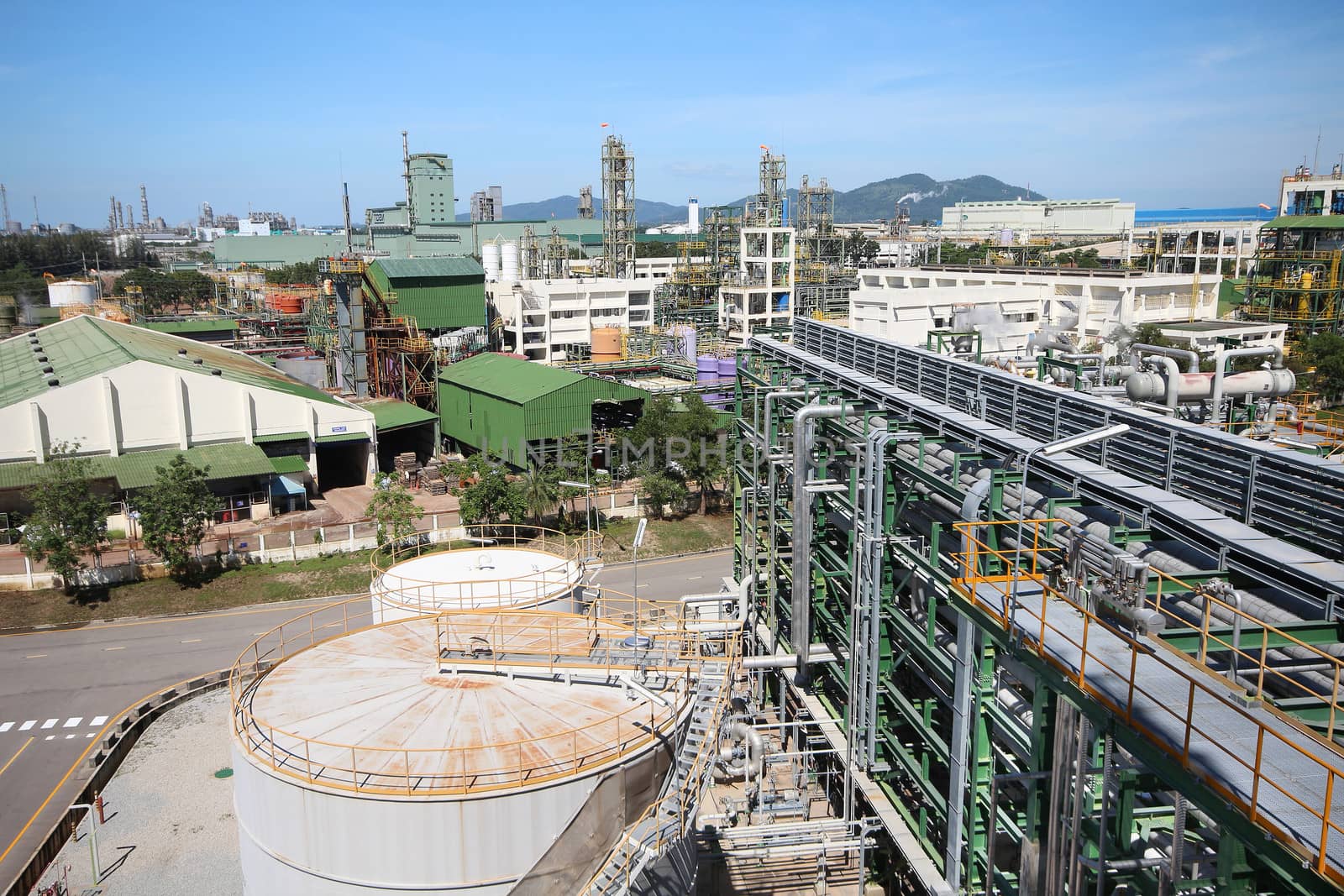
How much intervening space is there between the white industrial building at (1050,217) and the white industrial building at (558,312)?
7693cm

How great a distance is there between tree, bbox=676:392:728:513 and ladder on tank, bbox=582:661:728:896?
2365cm

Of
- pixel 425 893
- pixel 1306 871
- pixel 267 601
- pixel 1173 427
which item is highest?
pixel 1173 427

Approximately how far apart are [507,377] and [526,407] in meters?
4.49

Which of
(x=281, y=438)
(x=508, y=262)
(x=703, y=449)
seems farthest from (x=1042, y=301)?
(x=508, y=262)

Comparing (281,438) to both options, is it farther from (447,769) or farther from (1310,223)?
(1310,223)

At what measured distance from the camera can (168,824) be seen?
58.3ft

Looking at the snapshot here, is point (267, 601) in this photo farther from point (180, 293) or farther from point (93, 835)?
point (180, 293)

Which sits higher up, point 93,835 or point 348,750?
point 348,750

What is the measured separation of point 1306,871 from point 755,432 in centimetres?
1547

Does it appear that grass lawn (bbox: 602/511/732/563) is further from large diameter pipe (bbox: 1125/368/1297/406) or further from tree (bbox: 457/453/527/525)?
large diameter pipe (bbox: 1125/368/1297/406)

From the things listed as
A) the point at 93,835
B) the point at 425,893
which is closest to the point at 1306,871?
the point at 425,893

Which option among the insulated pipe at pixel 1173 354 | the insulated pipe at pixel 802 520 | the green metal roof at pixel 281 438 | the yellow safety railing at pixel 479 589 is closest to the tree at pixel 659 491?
the yellow safety railing at pixel 479 589

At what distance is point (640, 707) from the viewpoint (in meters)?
13.2

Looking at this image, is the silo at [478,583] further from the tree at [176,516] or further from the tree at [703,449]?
the tree at [703,449]
